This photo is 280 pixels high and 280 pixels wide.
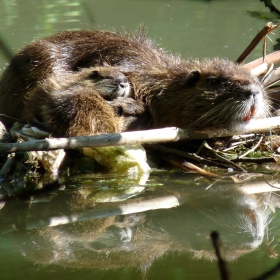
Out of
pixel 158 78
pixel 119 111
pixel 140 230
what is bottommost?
pixel 119 111

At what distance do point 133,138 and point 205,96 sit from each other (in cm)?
77

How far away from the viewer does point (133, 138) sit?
3.70 m

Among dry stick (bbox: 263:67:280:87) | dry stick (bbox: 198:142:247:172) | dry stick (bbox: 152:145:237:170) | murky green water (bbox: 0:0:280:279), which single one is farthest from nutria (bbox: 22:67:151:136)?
dry stick (bbox: 263:67:280:87)

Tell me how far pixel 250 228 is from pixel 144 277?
76cm

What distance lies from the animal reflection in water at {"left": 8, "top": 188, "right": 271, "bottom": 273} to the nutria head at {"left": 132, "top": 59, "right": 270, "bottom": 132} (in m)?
0.89

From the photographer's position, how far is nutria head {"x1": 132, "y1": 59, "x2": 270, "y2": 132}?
4.05m

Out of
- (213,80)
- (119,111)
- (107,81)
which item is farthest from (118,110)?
(213,80)

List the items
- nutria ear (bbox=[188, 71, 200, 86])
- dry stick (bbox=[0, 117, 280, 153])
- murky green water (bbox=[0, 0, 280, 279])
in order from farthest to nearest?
1. nutria ear (bbox=[188, 71, 200, 86])
2. dry stick (bbox=[0, 117, 280, 153])
3. murky green water (bbox=[0, 0, 280, 279])

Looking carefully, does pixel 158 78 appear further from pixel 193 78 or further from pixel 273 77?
pixel 273 77

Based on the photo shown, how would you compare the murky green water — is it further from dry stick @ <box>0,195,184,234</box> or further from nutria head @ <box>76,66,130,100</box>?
nutria head @ <box>76,66,130,100</box>

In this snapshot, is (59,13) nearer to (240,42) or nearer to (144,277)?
(240,42)

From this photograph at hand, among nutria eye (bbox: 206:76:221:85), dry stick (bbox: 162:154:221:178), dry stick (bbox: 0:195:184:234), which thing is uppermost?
nutria eye (bbox: 206:76:221:85)

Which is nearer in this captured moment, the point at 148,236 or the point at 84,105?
the point at 148,236

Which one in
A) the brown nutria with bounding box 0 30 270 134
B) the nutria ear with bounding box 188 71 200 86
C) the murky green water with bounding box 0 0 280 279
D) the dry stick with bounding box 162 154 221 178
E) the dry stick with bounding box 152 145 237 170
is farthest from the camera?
the nutria ear with bounding box 188 71 200 86
